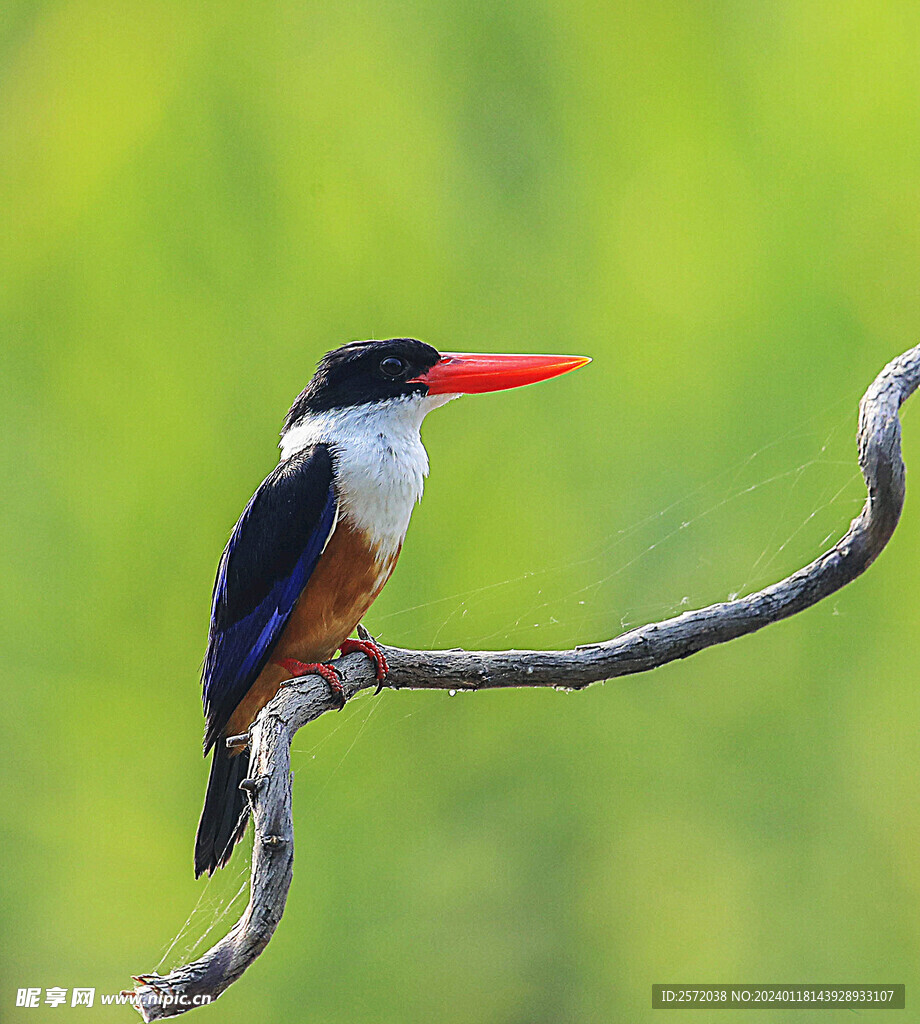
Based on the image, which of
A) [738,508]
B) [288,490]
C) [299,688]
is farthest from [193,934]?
[738,508]

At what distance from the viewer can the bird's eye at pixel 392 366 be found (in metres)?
1.58

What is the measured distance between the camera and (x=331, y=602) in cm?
156

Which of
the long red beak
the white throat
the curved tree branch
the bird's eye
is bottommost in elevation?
the curved tree branch

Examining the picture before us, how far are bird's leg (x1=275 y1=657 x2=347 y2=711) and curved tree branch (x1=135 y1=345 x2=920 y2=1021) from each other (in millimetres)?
10

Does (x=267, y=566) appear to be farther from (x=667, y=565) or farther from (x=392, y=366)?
(x=667, y=565)

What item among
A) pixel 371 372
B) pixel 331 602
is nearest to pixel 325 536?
pixel 331 602

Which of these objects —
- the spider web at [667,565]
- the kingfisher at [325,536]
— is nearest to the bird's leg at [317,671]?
the kingfisher at [325,536]

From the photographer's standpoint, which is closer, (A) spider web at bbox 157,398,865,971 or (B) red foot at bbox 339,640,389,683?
(B) red foot at bbox 339,640,389,683

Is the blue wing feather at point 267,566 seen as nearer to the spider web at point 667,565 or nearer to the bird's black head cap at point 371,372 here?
the bird's black head cap at point 371,372

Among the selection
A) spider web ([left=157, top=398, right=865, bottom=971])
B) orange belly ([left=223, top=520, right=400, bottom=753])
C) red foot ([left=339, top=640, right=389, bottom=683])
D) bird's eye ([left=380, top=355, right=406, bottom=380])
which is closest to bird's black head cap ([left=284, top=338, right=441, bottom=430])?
bird's eye ([left=380, top=355, right=406, bottom=380])

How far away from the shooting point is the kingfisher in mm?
1535

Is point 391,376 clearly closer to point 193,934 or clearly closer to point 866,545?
point 866,545

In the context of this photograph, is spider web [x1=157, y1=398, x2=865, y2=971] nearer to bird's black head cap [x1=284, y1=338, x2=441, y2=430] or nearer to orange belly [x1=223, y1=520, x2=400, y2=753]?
orange belly [x1=223, y1=520, x2=400, y2=753]

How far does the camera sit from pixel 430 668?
1.55 m
